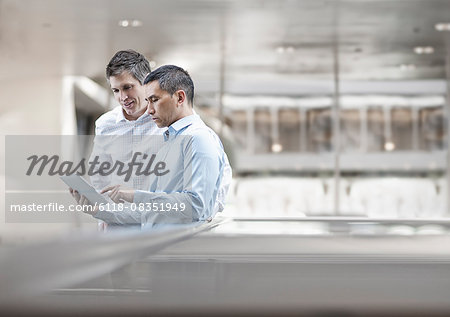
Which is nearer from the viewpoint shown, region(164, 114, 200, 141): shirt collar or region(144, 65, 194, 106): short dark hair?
region(164, 114, 200, 141): shirt collar

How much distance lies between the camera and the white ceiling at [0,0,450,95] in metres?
7.08

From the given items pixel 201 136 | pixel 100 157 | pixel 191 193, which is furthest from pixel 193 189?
pixel 100 157

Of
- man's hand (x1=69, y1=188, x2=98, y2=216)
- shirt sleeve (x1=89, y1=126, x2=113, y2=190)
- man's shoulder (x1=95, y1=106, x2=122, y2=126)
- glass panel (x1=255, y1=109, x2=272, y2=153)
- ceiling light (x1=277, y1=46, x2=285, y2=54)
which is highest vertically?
ceiling light (x1=277, y1=46, x2=285, y2=54)

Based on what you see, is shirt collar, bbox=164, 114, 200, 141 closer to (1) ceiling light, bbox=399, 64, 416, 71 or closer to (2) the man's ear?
(2) the man's ear

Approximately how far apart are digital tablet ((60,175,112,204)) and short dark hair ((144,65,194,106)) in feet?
1.45

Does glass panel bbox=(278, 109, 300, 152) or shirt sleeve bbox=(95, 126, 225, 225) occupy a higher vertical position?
glass panel bbox=(278, 109, 300, 152)

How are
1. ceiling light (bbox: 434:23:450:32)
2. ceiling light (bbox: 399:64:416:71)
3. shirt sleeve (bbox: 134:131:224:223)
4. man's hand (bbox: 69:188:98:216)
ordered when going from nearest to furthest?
shirt sleeve (bbox: 134:131:224:223) < man's hand (bbox: 69:188:98:216) < ceiling light (bbox: 434:23:450:32) < ceiling light (bbox: 399:64:416:71)

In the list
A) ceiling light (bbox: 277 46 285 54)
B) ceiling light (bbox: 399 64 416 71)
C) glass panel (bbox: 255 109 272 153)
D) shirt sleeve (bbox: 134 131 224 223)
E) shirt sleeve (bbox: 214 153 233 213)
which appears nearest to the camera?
shirt sleeve (bbox: 134 131 224 223)

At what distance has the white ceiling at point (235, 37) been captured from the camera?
279 inches

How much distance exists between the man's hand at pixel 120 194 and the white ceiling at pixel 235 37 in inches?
197

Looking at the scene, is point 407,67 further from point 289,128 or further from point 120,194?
point 120,194

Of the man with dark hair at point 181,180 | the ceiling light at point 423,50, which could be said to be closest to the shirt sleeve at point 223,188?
the man with dark hair at point 181,180

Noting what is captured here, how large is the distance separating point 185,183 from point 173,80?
45 centimetres

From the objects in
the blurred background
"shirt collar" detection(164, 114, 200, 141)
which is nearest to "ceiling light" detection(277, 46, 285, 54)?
the blurred background
